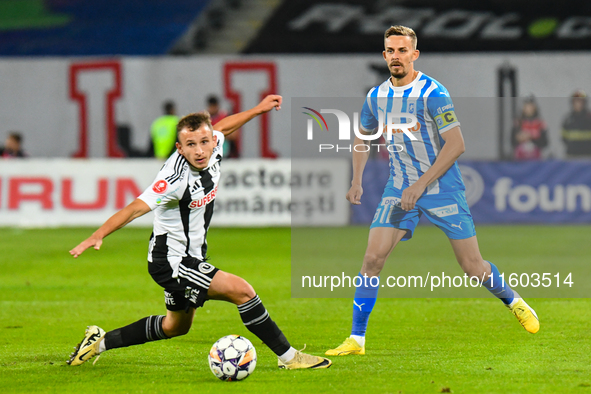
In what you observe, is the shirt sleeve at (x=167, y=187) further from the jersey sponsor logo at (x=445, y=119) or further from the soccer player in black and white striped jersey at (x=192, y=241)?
the jersey sponsor logo at (x=445, y=119)

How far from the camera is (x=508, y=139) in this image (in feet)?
64.2

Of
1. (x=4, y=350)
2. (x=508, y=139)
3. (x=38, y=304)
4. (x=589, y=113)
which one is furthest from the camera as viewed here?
Result: (x=508, y=139)

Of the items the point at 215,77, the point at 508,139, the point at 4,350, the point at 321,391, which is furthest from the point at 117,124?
the point at 321,391

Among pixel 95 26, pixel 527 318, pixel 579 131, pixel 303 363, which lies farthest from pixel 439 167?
pixel 95 26

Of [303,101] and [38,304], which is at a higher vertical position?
[303,101]

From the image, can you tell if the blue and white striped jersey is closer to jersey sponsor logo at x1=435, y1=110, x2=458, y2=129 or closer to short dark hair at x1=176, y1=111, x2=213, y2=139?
jersey sponsor logo at x1=435, y1=110, x2=458, y2=129

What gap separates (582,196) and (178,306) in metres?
11.6

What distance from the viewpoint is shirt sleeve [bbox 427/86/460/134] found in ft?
18.6

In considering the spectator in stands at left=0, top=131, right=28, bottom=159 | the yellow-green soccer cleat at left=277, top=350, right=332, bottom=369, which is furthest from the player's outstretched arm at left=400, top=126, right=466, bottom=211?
the spectator in stands at left=0, top=131, right=28, bottom=159

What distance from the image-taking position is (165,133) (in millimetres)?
15555

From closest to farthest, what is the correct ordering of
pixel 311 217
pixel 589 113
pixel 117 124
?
1. pixel 311 217
2. pixel 589 113
3. pixel 117 124

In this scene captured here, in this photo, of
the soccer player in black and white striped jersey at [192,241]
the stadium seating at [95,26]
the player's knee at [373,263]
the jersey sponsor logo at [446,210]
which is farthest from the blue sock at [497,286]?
the stadium seating at [95,26]

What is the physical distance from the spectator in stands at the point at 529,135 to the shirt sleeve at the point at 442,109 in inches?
478

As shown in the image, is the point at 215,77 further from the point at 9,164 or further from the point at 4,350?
the point at 4,350
